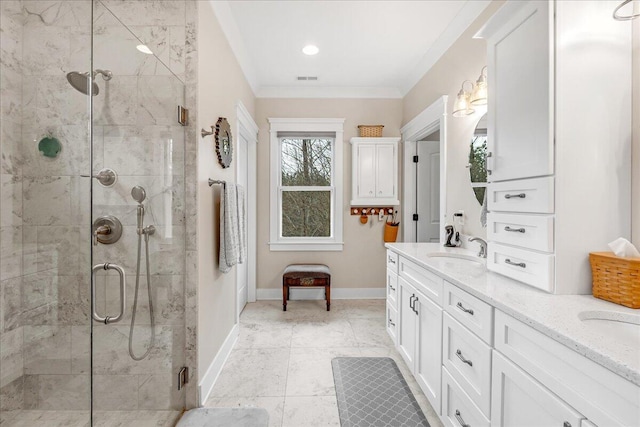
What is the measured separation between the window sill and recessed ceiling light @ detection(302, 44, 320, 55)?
222cm

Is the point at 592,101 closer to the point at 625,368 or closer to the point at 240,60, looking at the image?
the point at 625,368

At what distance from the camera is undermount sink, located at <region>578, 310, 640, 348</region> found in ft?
3.35

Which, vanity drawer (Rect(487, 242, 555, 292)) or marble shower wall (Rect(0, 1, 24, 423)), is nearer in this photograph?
vanity drawer (Rect(487, 242, 555, 292))

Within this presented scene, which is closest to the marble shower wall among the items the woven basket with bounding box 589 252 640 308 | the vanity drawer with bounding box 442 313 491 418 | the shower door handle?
the shower door handle

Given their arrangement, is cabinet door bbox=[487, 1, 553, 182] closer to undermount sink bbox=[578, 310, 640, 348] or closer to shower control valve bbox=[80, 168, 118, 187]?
undermount sink bbox=[578, 310, 640, 348]

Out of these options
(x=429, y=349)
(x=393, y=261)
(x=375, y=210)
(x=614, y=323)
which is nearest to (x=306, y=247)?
(x=375, y=210)

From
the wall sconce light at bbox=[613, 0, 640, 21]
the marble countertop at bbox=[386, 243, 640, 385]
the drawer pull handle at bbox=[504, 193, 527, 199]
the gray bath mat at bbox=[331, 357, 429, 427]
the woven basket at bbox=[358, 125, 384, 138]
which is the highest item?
the woven basket at bbox=[358, 125, 384, 138]

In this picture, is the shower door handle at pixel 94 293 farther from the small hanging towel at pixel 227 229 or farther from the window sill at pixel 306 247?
the window sill at pixel 306 247

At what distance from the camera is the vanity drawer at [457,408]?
1328 mm

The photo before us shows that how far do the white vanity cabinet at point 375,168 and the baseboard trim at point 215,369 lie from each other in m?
2.21

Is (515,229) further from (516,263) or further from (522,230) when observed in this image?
(516,263)

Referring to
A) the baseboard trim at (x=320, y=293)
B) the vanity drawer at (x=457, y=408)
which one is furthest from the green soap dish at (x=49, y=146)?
the baseboard trim at (x=320, y=293)

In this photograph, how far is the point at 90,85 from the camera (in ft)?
4.43

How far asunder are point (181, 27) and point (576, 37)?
201 cm
